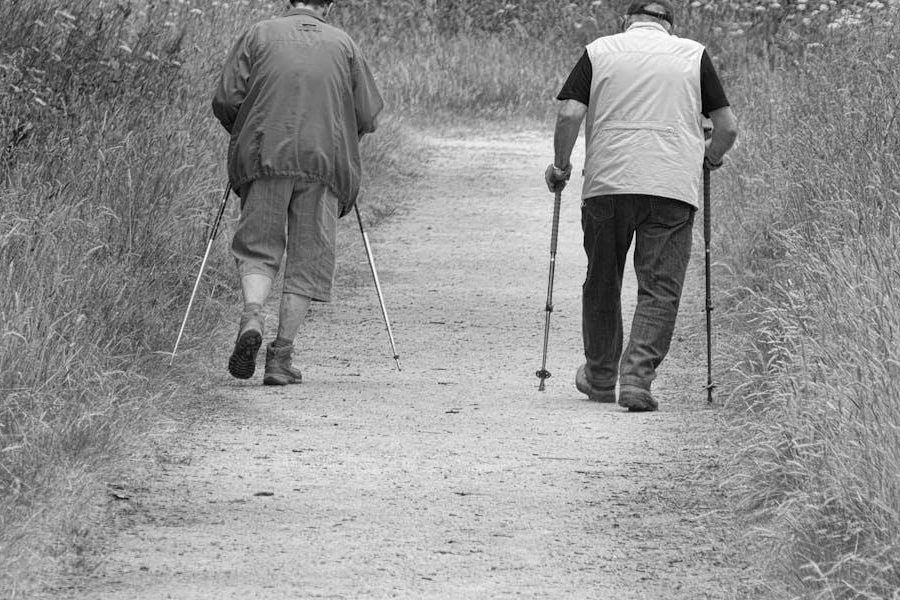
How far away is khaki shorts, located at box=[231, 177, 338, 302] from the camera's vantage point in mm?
8516

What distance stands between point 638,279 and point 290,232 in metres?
1.72

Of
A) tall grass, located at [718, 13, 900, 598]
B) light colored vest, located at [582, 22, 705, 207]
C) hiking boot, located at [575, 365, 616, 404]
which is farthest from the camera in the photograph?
hiking boot, located at [575, 365, 616, 404]

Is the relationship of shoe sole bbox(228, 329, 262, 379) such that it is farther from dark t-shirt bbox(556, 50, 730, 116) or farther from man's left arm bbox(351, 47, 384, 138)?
dark t-shirt bbox(556, 50, 730, 116)

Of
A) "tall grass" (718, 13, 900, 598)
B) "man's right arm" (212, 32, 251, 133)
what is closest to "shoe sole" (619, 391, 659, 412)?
"tall grass" (718, 13, 900, 598)

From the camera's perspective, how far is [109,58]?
415 inches

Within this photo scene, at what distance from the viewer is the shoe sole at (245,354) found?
315 inches

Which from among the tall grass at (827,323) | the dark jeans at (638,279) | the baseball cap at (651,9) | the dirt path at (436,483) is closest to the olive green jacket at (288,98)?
the dirt path at (436,483)

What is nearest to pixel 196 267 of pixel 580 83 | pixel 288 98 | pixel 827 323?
pixel 288 98

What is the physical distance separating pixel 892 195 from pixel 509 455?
107 inches

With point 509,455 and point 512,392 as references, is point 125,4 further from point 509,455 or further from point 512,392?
point 509,455

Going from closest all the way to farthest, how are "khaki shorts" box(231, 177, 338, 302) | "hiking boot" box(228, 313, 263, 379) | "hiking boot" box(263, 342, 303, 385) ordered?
"hiking boot" box(228, 313, 263, 379)
"hiking boot" box(263, 342, 303, 385)
"khaki shorts" box(231, 177, 338, 302)

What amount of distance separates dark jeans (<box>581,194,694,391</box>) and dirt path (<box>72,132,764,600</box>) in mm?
228

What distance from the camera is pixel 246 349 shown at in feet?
26.3

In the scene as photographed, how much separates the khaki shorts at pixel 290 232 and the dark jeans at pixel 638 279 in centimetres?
130
